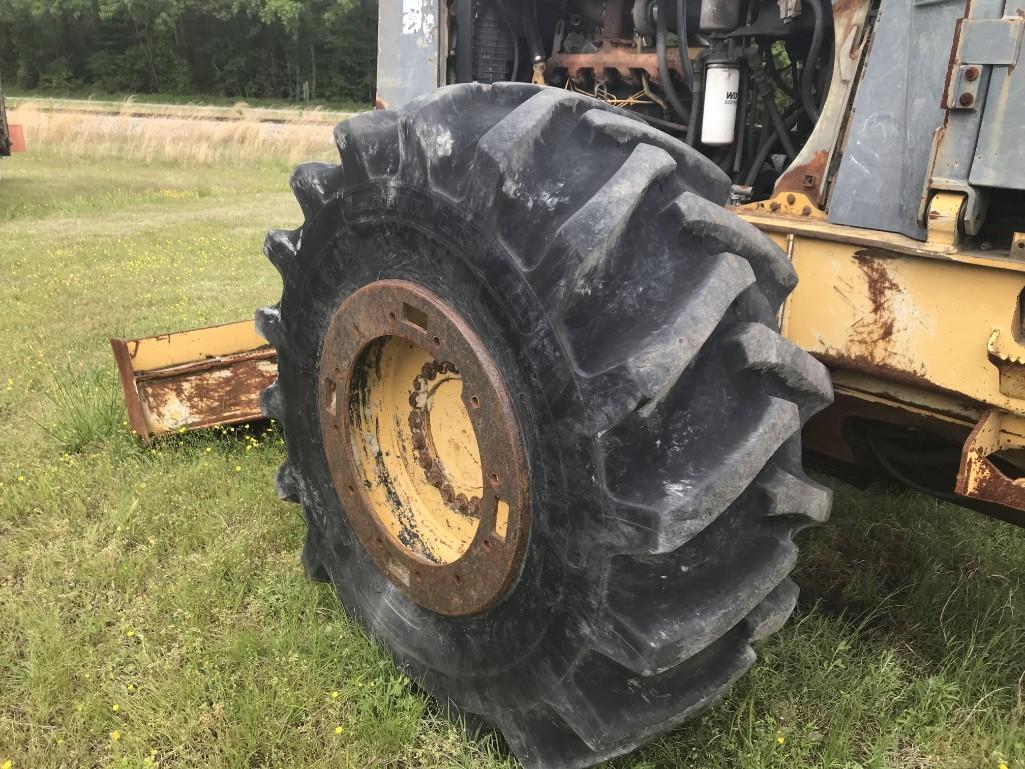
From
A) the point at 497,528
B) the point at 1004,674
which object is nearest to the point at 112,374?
the point at 497,528

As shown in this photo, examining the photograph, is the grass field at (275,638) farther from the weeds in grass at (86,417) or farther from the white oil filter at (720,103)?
the white oil filter at (720,103)

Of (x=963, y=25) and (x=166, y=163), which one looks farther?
(x=166, y=163)

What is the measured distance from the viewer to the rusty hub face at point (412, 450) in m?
1.88

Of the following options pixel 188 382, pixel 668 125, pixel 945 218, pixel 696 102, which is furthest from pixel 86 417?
pixel 945 218

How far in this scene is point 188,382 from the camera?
144 inches

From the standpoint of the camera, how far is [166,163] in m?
16.5

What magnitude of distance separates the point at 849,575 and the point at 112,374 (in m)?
3.54

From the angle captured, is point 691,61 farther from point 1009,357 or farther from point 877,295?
point 1009,357

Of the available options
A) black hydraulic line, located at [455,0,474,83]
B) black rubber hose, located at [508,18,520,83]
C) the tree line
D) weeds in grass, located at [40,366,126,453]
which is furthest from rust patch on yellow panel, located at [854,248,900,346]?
the tree line

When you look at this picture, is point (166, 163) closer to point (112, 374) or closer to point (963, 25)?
point (112, 374)

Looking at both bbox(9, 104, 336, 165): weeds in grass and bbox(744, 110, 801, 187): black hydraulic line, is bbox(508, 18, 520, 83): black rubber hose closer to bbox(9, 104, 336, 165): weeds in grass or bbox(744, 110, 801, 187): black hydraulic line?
bbox(744, 110, 801, 187): black hydraulic line

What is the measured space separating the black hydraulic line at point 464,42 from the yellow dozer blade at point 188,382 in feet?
4.29

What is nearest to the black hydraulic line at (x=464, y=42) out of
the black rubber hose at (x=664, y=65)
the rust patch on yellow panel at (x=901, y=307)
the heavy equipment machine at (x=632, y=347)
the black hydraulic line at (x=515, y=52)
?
the black hydraulic line at (x=515, y=52)

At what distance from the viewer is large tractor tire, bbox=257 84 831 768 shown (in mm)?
1555
